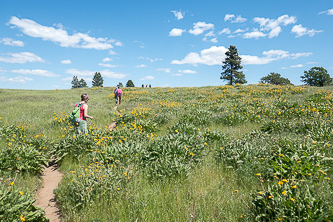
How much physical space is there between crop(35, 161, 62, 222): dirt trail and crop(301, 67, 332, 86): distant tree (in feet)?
272

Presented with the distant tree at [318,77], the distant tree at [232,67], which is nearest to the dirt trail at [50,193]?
the distant tree at [232,67]

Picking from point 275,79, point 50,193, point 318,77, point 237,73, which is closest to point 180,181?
point 50,193

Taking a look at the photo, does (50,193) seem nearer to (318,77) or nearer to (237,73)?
(237,73)

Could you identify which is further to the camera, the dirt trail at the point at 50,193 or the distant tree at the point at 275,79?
the distant tree at the point at 275,79

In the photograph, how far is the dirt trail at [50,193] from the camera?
3.58 metres

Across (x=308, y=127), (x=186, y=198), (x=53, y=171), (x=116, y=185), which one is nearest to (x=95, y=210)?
(x=116, y=185)

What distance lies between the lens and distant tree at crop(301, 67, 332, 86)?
61.3m

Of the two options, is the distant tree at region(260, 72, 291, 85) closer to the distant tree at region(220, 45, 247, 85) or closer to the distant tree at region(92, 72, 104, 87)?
the distant tree at region(220, 45, 247, 85)

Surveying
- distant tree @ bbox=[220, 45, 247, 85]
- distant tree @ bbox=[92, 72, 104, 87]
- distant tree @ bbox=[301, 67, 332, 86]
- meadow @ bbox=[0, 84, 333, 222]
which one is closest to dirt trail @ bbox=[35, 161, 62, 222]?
meadow @ bbox=[0, 84, 333, 222]

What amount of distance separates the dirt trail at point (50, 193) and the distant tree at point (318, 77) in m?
82.8

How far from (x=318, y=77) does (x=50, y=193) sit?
8487 centimetres

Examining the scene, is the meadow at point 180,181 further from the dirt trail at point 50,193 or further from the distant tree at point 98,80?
the distant tree at point 98,80

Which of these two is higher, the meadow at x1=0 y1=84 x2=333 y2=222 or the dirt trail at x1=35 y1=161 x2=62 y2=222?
the meadow at x1=0 y1=84 x2=333 y2=222

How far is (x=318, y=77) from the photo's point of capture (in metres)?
63.8
